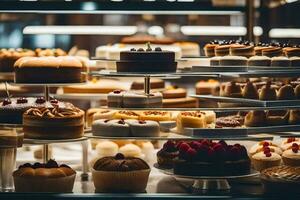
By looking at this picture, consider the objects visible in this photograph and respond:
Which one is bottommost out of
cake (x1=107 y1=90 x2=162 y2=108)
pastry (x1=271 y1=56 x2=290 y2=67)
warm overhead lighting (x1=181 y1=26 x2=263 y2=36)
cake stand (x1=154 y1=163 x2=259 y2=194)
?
cake stand (x1=154 y1=163 x2=259 y2=194)

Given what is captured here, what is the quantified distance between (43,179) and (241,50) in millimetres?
1764

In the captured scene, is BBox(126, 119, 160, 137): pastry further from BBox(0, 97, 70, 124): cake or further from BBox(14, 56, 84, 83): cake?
BBox(14, 56, 84, 83): cake

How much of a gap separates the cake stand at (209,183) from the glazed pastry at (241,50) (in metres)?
0.92

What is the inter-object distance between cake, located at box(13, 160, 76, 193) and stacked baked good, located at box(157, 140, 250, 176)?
78cm

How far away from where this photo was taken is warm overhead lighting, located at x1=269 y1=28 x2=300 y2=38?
7.64m

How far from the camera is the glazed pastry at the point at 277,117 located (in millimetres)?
5453

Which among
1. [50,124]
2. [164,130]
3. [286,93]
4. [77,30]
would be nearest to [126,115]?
[164,130]

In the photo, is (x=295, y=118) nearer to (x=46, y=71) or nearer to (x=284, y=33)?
(x=46, y=71)

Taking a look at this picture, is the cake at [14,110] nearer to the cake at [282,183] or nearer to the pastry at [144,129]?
the pastry at [144,129]

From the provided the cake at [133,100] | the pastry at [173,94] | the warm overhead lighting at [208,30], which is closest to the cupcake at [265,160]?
the cake at [133,100]

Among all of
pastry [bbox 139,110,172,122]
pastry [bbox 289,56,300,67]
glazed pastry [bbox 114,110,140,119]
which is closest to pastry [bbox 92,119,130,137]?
pastry [bbox 139,110,172,122]

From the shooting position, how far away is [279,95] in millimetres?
5414

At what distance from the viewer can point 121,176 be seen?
508cm

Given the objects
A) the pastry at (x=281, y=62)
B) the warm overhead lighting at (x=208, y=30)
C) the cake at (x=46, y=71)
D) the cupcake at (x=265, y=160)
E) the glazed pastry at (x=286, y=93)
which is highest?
the warm overhead lighting at (x=208, y=30)
